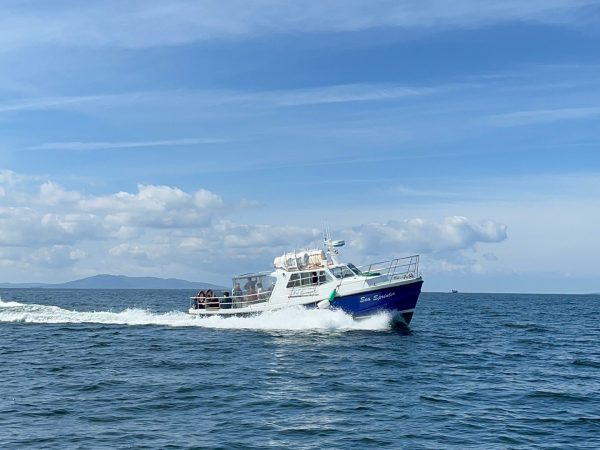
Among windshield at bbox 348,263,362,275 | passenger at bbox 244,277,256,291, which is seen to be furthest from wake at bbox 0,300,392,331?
windshield at bbox 348,263,362,275

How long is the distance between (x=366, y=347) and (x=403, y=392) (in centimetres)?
937

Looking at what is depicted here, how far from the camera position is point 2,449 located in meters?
13.8

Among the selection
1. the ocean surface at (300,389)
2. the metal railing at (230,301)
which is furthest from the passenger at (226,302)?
the ocean surface at (300,389)

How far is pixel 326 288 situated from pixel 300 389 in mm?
15541

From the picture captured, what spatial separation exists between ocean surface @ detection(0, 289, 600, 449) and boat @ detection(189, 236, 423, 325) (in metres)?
0.98

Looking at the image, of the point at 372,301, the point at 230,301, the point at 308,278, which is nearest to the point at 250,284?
the point at 230,301

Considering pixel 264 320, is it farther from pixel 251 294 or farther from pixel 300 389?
pixel 300 389

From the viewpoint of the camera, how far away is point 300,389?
20.6 m

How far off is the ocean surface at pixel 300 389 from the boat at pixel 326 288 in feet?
3.22

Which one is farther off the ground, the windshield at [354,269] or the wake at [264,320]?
the windshield at [354,269]

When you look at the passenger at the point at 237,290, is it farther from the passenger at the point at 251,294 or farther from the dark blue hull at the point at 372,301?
the dark blue hull at the point at 372,301

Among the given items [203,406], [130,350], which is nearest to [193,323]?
[130,350]

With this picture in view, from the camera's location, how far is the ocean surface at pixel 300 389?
15.1 metres

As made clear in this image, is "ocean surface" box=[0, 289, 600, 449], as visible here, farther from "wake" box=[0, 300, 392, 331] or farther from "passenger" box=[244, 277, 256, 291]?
"passenger" box=[244, 277, 256, 291]
